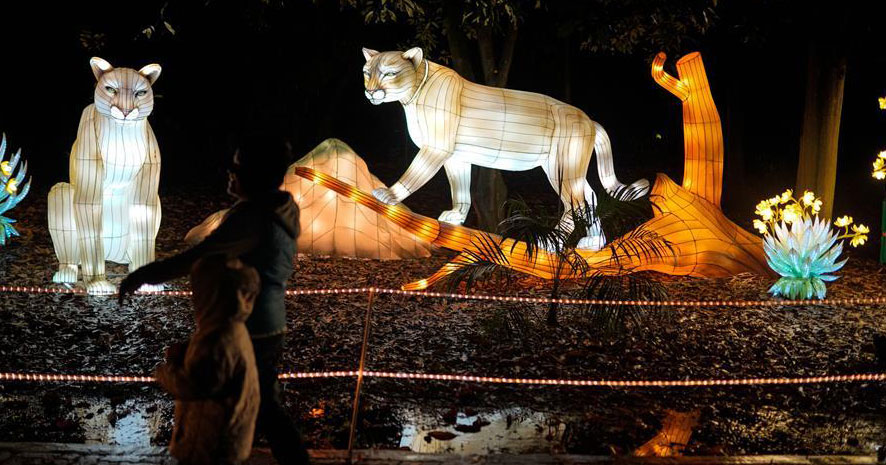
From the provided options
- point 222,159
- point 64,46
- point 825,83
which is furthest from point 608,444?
point 64,46

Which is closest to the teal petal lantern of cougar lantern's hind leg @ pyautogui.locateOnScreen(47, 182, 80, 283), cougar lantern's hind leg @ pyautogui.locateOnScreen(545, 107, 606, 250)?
cougar lantern's hind leg @ pyautogui.locateOnScreen(545, 107, 606, 250)

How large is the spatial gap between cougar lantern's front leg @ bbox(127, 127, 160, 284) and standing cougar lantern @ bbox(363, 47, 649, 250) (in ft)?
6.97

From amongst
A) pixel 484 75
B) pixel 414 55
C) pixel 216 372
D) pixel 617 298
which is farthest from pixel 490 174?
pixel 216 372

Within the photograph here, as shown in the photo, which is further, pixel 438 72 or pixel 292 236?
pixel 438 72

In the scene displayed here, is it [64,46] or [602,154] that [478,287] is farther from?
[64,46]

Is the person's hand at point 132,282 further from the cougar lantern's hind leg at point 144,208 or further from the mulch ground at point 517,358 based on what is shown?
the cougar lantern's hind leg at point 144,208

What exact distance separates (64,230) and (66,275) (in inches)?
18.1

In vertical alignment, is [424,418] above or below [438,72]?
below

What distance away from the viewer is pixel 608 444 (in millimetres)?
5098

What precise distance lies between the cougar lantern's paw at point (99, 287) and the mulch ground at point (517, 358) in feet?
0.35

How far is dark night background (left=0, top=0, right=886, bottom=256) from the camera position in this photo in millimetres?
14391

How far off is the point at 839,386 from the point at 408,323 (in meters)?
3.38

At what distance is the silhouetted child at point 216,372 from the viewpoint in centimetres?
321

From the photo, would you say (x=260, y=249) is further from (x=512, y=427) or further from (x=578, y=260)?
(x=578, y=260)
